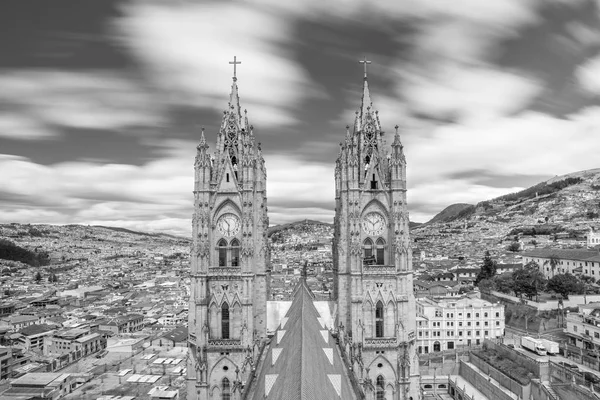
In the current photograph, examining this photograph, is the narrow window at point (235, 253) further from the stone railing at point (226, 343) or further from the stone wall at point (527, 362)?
the stone wall at point (527, 362)

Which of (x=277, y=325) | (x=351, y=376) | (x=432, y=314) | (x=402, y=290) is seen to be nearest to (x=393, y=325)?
(x=402, y=290)

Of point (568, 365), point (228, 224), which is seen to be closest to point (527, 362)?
point (568, 365)

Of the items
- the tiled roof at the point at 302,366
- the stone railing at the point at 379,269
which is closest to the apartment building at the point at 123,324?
the tiled roof at the point at 302,366

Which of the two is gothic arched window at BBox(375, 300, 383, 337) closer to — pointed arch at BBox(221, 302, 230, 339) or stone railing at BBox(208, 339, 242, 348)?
stone railing at BBox(208, 339, 242, 348)

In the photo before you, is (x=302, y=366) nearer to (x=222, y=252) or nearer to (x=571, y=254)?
(x=222, y=252)

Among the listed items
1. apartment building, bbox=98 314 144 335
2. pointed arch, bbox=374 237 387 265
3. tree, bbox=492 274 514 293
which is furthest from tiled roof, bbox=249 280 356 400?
apartment building, bbox=98 314 144 335

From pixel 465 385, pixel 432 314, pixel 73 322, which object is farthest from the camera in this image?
pixel 73 322

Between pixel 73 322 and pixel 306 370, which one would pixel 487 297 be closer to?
pixel 306 370
